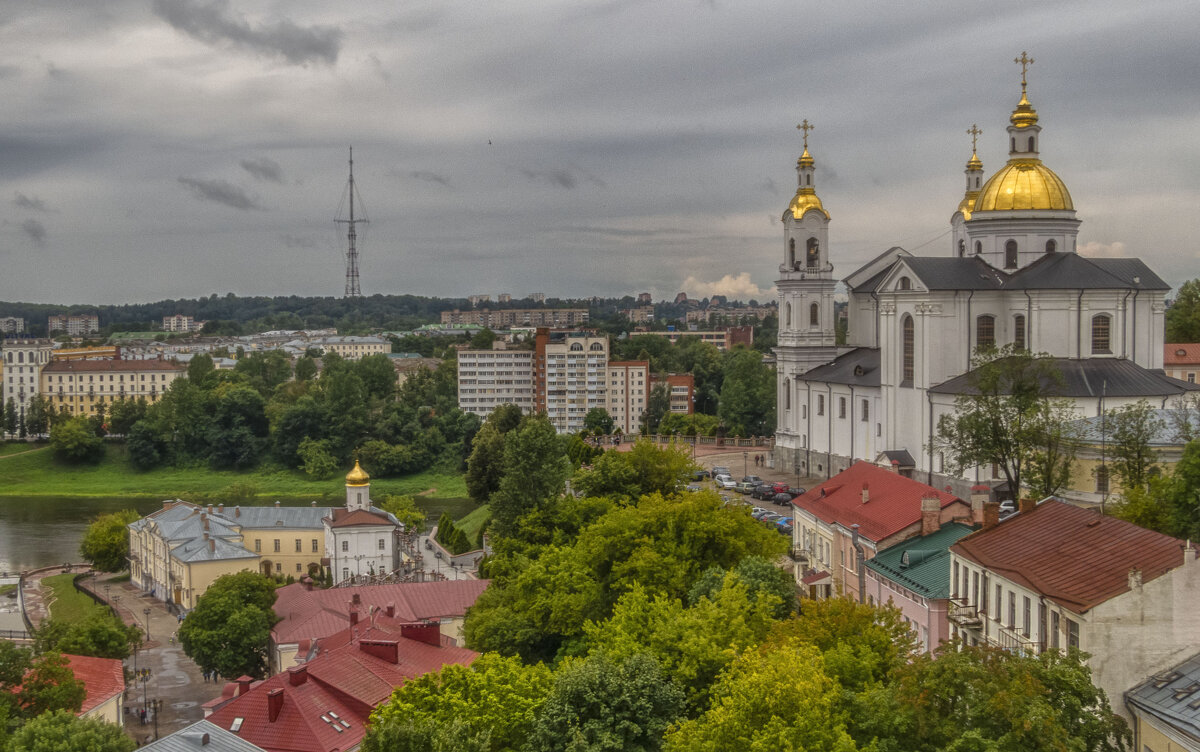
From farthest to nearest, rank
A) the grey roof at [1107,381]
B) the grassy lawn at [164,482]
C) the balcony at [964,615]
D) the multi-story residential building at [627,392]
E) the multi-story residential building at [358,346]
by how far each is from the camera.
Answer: the multi-story residential building at [358,346] → the multi-story residential building at [627,392] → the grassy lawn at [164,482] → the grey roof at [1107,381] → the balcony at [964,615]

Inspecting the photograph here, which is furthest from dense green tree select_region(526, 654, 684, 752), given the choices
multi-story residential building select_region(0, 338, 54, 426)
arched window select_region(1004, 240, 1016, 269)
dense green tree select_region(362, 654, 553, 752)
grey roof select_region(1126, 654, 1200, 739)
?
multi-story residential building select_region(0, 338, 54, 426)

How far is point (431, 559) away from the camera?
159 ft

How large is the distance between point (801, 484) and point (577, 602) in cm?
2402

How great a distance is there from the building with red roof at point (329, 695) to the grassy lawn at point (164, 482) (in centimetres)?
5016

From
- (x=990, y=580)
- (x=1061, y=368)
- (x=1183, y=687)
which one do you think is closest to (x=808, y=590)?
(x=990, y=580)

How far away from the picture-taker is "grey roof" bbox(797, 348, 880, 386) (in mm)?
49062

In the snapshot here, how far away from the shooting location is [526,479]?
4009 cm

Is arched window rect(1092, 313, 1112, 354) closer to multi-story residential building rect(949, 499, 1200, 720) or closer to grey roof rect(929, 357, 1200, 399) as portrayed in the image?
grey roof rect(929, 357, 1200, 399)

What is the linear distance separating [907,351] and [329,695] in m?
26.6

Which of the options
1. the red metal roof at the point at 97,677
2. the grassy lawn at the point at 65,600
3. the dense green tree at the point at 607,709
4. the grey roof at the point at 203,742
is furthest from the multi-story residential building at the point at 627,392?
the dense green tree at the point at 607,709

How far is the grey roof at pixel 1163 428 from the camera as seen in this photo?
30891mm

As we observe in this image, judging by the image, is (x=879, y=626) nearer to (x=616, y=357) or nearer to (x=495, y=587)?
(x=495, y=587)

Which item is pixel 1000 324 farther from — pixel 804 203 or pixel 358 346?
pixel 358 346

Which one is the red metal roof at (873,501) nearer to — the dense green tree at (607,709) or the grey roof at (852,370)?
the dense green tree at (607,709)
